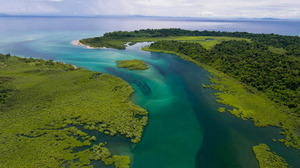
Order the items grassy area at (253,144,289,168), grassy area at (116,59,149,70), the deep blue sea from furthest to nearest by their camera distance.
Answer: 1. grassy area at (116,59,149,70)
2. the deep blue sea
3. grassy area at (253,144,289,168)

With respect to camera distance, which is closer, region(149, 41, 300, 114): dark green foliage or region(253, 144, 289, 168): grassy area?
region(253, 144, 289, 168): grassy area

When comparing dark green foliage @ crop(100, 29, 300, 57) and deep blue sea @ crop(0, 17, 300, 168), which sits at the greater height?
dark green foliage @ crop(100, 29, 300, 57)

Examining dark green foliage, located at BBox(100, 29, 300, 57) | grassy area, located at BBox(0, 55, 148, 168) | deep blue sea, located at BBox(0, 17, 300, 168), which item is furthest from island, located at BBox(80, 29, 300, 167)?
grassy area, located at BBox(0, 55, 148, 168)

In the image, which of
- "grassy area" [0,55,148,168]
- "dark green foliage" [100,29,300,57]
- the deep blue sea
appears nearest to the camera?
"grassy area" [0,55,148,168]

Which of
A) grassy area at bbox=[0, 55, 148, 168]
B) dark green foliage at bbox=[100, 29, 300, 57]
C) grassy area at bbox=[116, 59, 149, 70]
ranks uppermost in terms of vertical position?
dark green foliage at bbox=[100, 29, 300, 57]

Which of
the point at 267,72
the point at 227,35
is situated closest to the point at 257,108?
the point at 267,72

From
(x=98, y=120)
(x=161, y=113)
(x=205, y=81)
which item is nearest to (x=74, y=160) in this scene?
(x=98, y=120)

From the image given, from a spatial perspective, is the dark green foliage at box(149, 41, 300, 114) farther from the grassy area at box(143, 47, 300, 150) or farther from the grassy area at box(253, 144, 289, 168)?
the grassy area at box(253, 144, 289, 168)

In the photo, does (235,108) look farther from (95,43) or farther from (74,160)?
(95,43)
